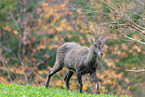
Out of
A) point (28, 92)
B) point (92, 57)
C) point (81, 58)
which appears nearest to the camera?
point (28, 92)

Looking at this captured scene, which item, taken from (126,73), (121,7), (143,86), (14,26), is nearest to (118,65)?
(126,73)

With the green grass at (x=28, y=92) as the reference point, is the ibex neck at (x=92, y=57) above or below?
above

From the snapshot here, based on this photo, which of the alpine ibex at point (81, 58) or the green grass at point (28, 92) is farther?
the alpine ibex at point (81, 58)

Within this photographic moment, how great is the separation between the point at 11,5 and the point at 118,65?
9452 millimetres

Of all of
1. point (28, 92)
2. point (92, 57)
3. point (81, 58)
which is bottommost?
point (28, 92)

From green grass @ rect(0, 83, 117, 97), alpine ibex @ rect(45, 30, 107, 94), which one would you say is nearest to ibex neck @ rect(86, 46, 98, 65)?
alpine ibex @ rect(45, 30, 107, 94)

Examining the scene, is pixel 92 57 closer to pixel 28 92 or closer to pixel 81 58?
pixel 81 58

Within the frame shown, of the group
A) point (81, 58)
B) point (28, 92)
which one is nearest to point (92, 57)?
point (81, 58)

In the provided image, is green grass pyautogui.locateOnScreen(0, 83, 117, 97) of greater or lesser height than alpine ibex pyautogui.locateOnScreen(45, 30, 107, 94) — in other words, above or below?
below

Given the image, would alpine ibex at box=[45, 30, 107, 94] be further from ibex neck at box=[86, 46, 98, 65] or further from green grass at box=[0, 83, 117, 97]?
green grass at box=[0, 83, 117, 97]

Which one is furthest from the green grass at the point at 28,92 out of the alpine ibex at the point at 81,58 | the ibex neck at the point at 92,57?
the ibex neck at the point at 92,57

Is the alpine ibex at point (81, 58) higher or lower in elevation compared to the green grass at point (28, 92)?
higher

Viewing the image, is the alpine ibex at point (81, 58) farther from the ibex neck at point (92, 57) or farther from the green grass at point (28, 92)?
the green grass at point (28, 92)

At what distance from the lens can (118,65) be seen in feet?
64.4
